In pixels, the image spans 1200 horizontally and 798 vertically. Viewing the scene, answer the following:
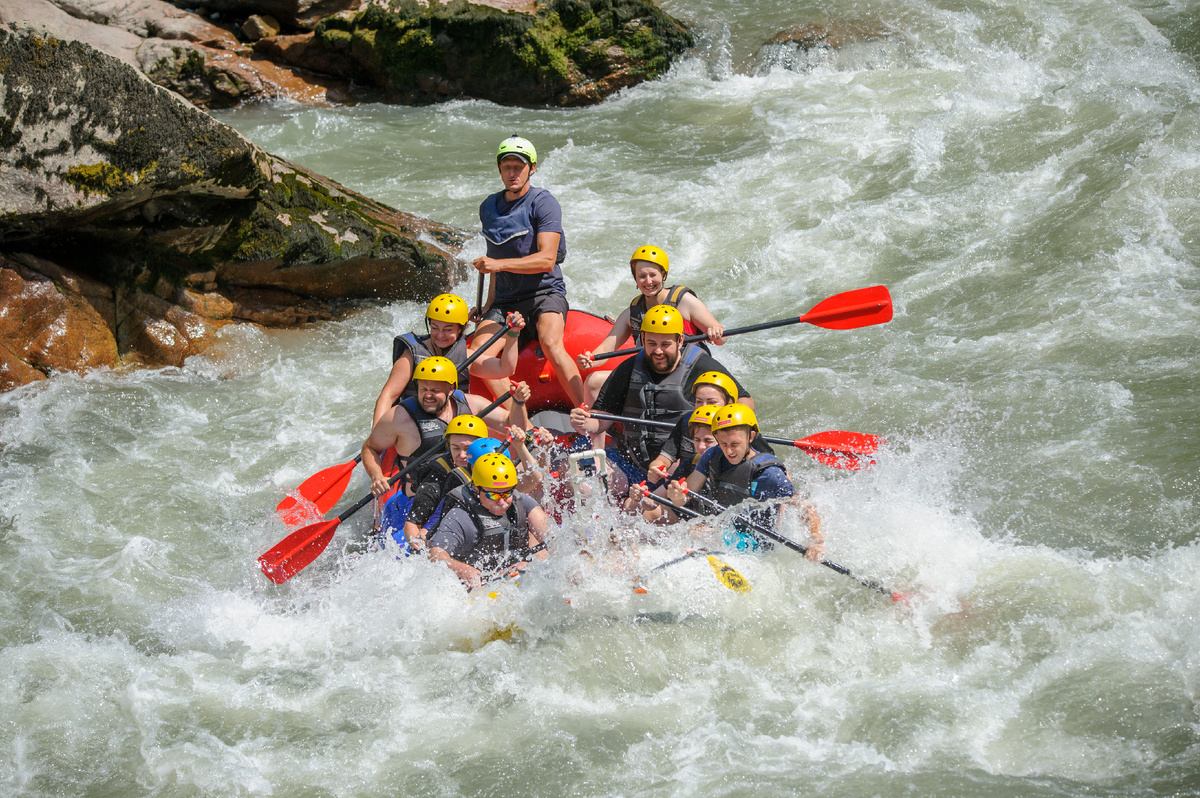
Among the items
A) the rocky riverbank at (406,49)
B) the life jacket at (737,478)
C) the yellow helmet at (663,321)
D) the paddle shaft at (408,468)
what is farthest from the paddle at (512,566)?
the rocky riverbank at (406,49)

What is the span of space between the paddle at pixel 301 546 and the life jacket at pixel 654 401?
40.1 inches

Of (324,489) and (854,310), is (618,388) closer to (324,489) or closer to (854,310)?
(854,310)

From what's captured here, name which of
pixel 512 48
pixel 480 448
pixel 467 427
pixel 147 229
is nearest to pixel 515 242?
pixel 467 427

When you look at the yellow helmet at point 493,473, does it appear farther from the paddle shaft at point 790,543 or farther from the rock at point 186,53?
the rock at point 186,53

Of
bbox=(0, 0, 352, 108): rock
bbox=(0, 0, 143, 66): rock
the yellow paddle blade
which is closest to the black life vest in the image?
the yellow paddle blade

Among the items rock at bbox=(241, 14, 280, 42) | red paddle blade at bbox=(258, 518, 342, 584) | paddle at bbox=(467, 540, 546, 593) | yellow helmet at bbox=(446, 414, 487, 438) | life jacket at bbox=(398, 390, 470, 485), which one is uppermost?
rock at bbox=(241, 14, 280, 42)

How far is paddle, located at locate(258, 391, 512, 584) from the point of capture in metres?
4.91

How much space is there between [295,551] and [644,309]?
2.28 meters

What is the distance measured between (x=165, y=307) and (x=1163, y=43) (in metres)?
10.4

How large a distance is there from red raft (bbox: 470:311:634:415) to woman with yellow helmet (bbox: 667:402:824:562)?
1090mm

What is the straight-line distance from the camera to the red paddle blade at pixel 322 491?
5.42m

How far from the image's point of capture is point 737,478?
4.64 metres

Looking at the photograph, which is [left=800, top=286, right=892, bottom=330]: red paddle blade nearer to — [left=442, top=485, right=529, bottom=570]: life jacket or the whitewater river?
the whitewater river

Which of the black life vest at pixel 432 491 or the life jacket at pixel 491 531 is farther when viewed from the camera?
the black life vest at pixel 432 491
